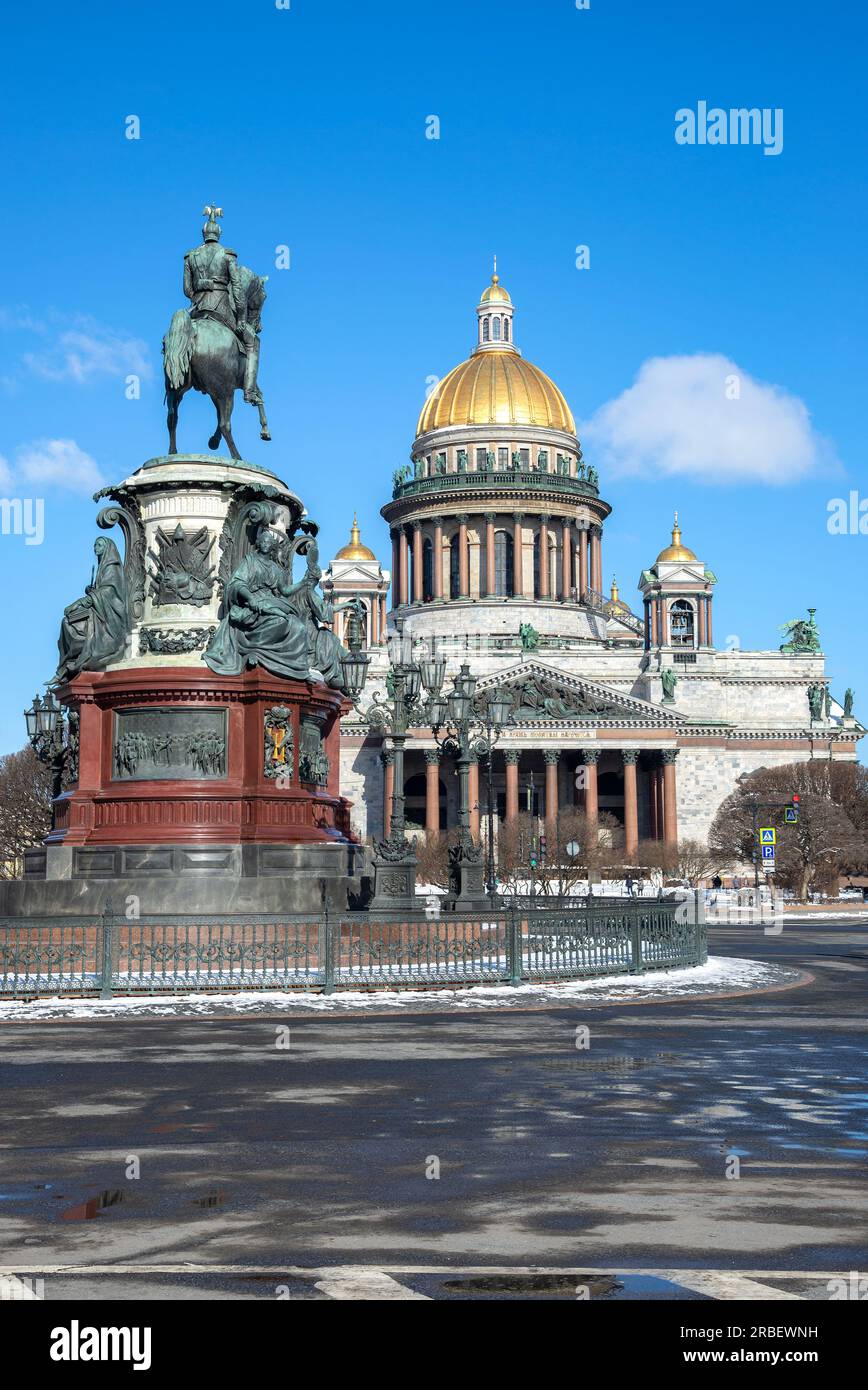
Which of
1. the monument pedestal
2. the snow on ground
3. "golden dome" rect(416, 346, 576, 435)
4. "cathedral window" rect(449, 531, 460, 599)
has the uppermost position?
"golden dome" rect(416, 346, 576, 435)

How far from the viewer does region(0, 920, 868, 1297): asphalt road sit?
7992 millimetres

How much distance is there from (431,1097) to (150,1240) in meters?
5.54

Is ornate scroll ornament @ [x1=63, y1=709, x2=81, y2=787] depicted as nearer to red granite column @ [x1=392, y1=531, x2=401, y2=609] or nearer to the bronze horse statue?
the bronze horse statue

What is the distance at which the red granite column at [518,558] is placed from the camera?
136m

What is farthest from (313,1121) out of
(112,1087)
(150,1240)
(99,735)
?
(99,735)

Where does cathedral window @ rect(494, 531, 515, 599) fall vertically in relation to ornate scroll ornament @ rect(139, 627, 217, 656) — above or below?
above

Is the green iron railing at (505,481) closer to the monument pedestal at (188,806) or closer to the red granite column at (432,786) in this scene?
the red granite column at (432,786)

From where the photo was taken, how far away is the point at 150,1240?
8211mm

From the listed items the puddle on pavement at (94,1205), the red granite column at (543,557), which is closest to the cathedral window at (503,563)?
the red granite column at (543,557)

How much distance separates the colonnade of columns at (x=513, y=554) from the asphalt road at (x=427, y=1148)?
117 metres

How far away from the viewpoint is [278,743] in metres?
27.5

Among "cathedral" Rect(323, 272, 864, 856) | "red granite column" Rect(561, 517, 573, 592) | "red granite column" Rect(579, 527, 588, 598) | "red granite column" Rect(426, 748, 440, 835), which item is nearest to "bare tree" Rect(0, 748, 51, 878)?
"cathedral" Rect(323, 272, 864, 856)

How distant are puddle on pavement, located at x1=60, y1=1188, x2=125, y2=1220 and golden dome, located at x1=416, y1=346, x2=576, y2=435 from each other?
128737 millimetres
